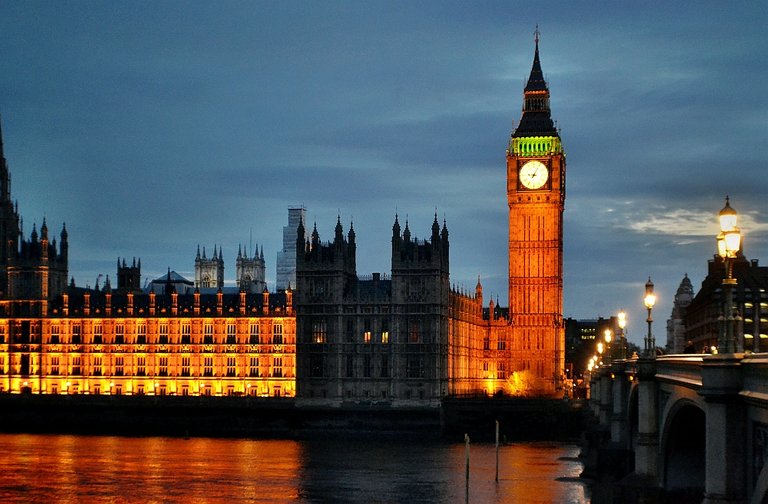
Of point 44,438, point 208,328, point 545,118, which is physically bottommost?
point 44,438

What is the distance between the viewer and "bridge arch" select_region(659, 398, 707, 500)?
46.8 metres

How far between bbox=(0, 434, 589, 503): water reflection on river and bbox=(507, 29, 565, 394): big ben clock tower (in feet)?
157

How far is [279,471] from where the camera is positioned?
4163 inches

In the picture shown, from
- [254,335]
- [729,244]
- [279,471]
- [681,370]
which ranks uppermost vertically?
[729,244]

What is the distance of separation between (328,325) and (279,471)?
5511 centimetres

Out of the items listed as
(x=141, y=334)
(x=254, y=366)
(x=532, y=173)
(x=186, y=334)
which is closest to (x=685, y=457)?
(x=254, y=366)

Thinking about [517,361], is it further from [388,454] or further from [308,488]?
[308,488]

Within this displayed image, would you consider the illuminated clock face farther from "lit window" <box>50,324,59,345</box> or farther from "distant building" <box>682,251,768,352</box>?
"lit window" <box>50,324,59,345</box>

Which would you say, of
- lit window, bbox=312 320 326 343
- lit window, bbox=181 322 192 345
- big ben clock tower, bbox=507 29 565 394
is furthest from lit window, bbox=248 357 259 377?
big ben clock tower, bbox=507 29 565 394

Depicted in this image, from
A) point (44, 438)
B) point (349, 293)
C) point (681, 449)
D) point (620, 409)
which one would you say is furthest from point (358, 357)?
point (681, 449)

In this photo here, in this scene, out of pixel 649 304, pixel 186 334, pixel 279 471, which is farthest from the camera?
pixel 186 334

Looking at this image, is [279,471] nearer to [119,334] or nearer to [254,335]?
[254,335]

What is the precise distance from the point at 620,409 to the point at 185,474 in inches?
1757

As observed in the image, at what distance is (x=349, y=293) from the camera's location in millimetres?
160750
